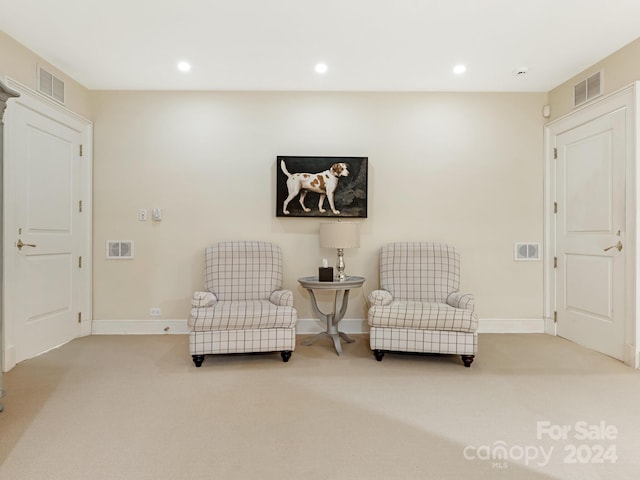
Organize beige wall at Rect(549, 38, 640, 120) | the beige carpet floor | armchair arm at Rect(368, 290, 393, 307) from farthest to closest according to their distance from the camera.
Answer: armchair arm at Rect(368, 290, 393, 307) → beige wall at Rect(549, 38, 640, 120) → the beige carpet floor

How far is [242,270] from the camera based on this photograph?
3.55m

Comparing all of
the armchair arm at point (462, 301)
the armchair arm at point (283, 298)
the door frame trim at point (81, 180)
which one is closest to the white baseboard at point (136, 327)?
the door frame trim at point (81, 180)

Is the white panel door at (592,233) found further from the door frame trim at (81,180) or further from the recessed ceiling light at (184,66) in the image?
the door frame trim at (81,180)

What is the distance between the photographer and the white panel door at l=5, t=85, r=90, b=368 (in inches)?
115

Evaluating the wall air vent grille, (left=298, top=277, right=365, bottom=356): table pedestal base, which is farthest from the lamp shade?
the wall air vent grille

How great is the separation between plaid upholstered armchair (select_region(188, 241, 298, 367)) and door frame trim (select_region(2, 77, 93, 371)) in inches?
52.8

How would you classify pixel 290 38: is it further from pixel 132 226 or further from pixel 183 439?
pixel 183 439

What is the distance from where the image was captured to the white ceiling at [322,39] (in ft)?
8.19

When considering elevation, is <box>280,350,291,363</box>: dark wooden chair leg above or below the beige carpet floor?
above

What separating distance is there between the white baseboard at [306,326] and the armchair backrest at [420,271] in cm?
61

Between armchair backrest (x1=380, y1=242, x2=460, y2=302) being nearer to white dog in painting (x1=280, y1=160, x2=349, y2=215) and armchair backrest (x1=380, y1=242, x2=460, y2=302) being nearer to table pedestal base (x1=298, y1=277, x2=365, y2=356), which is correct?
table pedestal base (x1=298, y1=277, x2=365, y2=356)

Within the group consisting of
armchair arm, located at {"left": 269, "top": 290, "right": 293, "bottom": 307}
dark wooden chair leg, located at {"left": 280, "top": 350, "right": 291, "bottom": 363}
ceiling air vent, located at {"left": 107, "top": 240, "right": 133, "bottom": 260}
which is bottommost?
dark wooden chair leg, located at {"left": 280, "top": 350, "right": 291, "bottom": 363}

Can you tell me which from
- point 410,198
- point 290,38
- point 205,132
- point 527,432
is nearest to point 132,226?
point 205,132

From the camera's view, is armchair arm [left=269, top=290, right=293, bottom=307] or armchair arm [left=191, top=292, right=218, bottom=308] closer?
armchair arm [left=191, top=292, right=218, bottom=308]
